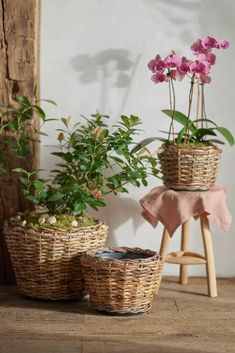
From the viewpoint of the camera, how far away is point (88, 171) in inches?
122

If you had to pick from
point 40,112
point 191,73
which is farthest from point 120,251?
point 191,73

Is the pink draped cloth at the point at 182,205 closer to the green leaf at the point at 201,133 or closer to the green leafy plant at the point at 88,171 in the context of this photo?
the green leafy plant at the point at 88,171

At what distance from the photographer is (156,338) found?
2.58 m

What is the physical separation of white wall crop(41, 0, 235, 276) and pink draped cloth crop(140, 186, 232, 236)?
0.32m

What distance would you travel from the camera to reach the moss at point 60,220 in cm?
299

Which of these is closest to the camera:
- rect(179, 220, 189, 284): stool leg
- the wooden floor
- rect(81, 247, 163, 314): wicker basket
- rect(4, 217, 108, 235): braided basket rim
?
the wooden floor

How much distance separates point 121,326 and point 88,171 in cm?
71

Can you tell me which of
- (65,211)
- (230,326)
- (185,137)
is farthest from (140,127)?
(230,326)

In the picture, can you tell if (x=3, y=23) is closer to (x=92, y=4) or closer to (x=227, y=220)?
(x=92, y=4)

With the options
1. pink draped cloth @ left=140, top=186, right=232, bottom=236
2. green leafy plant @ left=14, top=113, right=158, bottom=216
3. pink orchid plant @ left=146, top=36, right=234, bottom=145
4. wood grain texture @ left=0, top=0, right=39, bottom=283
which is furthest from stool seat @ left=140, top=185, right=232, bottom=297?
wood grain texture @ left=0, top=0, right=39, bottom=283

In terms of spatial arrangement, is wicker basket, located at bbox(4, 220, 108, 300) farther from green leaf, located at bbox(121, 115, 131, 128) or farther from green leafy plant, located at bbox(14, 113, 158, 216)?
green leaf, located at bbox(121, 115, 131, 128)

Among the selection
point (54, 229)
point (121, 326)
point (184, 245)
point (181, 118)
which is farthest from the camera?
point (184, 245)

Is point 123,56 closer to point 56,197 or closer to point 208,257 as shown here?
point 56,197

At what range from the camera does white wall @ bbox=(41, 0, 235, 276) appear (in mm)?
3373
